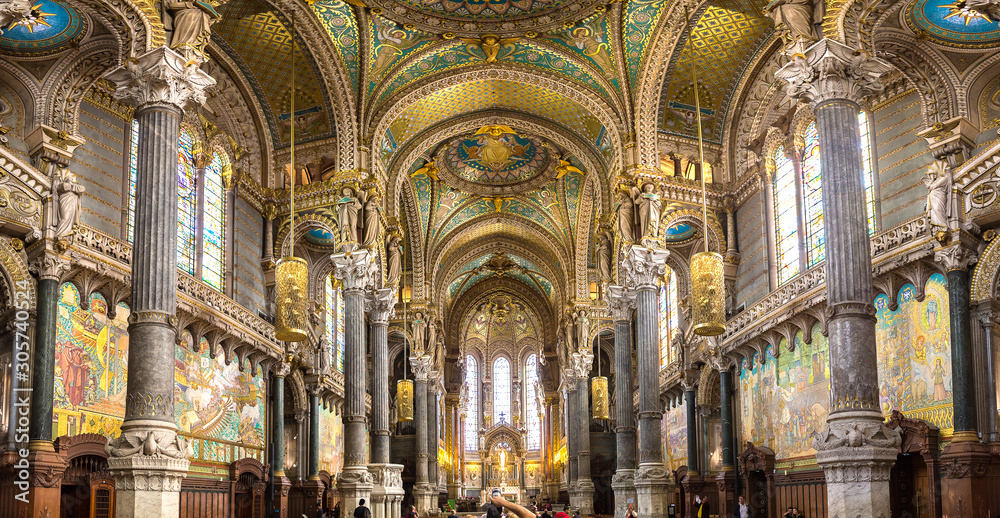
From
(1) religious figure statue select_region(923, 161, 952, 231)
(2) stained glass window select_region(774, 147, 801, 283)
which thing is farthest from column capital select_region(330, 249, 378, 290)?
(1) religious figure statue select_region(923, 161, 952, 231)

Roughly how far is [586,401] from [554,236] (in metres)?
7.28

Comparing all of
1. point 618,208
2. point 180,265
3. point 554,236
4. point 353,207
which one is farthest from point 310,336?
point 554,236

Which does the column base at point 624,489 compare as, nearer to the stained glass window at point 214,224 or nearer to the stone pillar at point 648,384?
the stone pillar at point 648,384

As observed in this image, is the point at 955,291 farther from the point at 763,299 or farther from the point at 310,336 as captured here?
the point at 310,336

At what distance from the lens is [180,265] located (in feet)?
65.6

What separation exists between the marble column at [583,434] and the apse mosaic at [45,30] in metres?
25.8

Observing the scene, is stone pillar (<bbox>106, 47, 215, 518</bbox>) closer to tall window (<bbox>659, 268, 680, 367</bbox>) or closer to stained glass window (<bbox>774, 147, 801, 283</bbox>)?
stained glass window (<bbox>774, 147, 801, 283</bbox>)

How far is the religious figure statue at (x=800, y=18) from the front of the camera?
12.8m

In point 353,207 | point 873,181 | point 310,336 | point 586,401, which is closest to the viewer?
point 873,181

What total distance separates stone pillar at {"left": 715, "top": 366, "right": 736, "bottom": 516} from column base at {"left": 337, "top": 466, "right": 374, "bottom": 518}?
9.21 m

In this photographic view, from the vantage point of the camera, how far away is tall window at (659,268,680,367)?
30538 mm

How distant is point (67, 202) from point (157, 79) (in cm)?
410

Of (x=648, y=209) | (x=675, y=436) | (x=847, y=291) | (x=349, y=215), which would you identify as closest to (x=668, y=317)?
(x=675, y=436)

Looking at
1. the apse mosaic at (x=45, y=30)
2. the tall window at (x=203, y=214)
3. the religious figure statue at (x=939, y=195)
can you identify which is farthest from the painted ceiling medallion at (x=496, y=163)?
the religious figure statue at (x=939, y=195)
